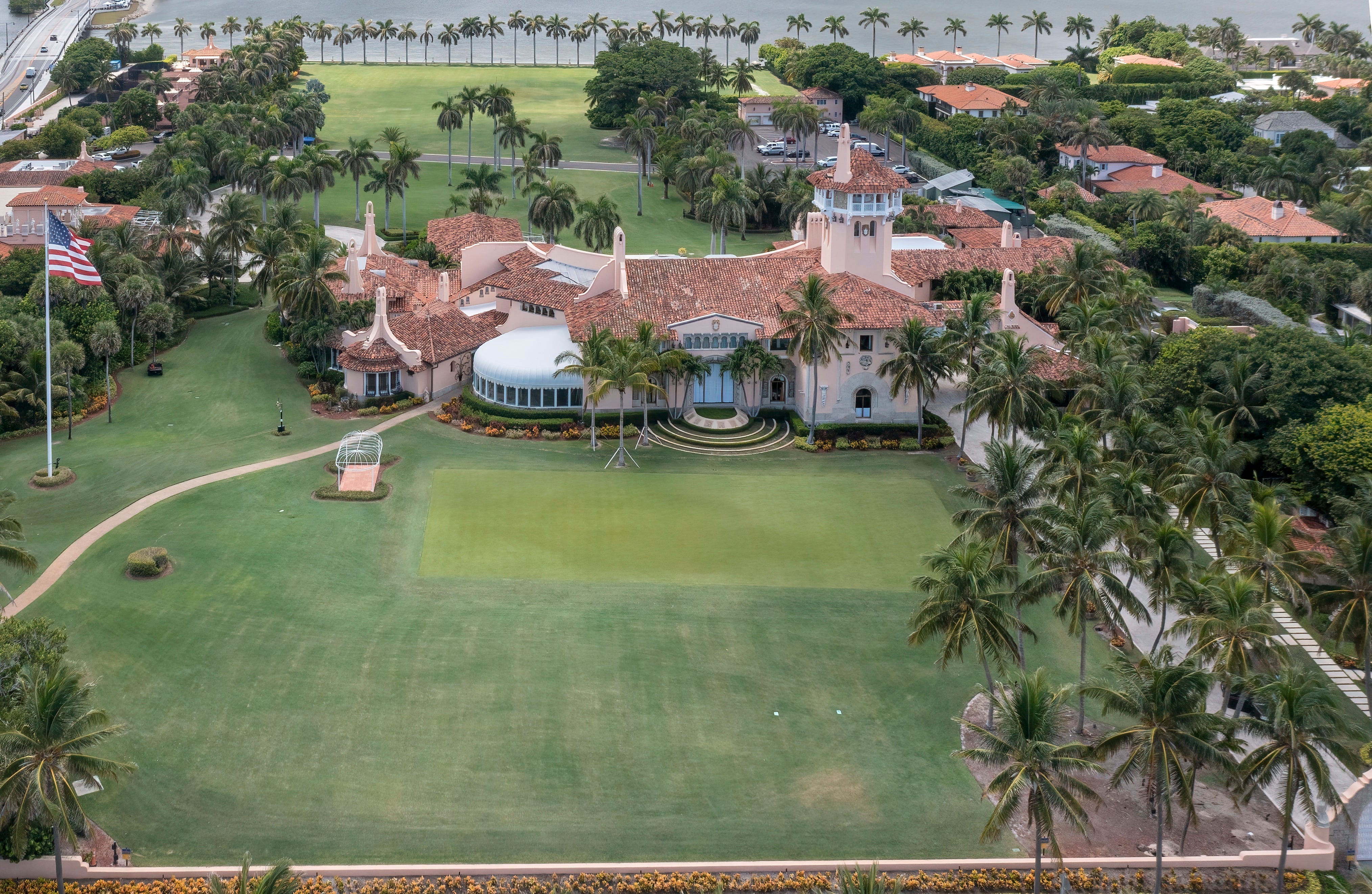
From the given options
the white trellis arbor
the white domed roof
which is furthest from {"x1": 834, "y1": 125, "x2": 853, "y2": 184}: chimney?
the white trellis arbor

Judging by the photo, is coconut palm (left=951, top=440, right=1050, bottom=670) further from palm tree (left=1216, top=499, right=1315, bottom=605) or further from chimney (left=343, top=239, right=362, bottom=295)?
chimney (left=343, top=239, right=362, bottom=295)

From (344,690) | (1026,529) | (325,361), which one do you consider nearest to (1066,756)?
(1026,529)

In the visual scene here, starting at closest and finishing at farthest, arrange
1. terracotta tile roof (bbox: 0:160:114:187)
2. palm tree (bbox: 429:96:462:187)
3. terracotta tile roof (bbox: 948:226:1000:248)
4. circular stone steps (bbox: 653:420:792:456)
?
circular stone steps (bbox: 653:420:792:456) → terracotta tile roof (bbox: 948:226:1000:248) → terracotta tile roof (bbox: 0:160:114:187) → palm tree (bbox: 429:96:462:187)

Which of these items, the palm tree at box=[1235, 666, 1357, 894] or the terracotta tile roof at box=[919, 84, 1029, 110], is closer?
the palm tree at box=[1235, 666, 1357, 894]

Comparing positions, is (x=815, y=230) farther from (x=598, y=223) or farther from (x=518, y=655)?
(x=518, y=655)

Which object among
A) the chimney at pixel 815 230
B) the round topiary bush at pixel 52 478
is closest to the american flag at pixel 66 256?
the round topiary bush at pixel 52 478

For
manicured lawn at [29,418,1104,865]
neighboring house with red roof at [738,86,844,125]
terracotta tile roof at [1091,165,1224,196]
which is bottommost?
manicured lawn at [29,418,1104,865]

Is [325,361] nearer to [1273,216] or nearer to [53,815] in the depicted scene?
[53,815]

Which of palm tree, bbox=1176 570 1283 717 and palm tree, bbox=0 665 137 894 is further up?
palm tree, bbox=1176 570 1283 717
